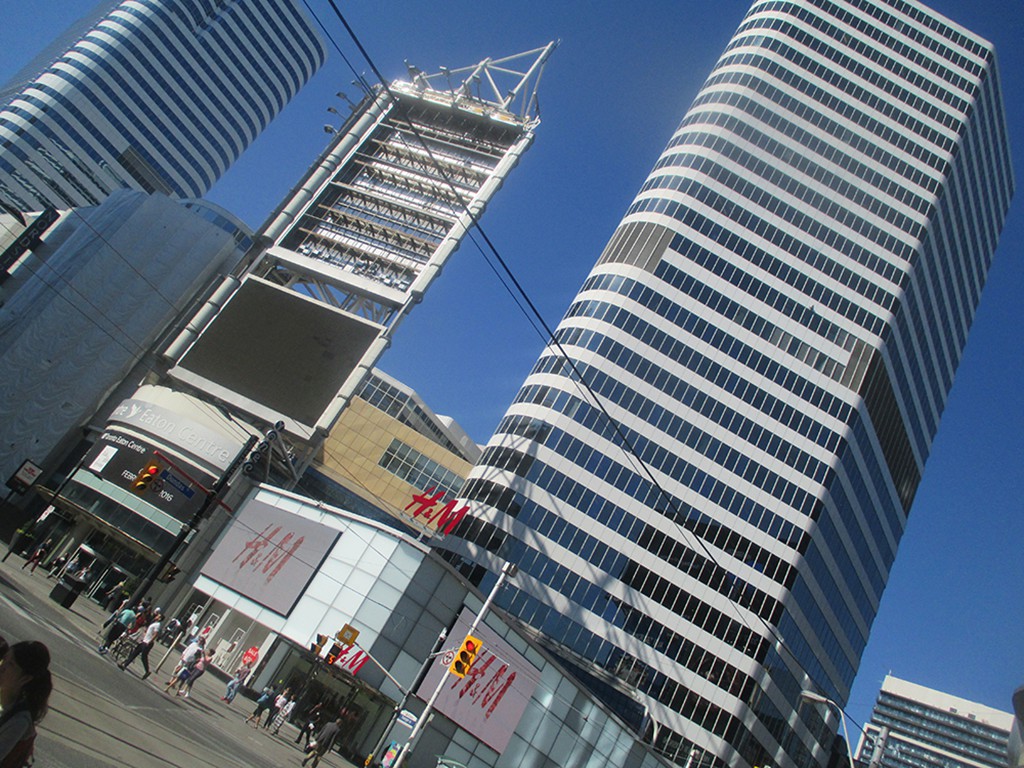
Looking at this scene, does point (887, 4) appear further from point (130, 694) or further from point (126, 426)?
point (130, 694)

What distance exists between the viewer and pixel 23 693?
15.7 ft

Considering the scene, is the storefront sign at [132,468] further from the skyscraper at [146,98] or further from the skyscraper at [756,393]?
the skyscraper at [146,98]

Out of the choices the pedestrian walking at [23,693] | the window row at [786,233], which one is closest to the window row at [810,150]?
the window row at [786,233]

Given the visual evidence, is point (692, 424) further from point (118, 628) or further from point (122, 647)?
point (118, 628)

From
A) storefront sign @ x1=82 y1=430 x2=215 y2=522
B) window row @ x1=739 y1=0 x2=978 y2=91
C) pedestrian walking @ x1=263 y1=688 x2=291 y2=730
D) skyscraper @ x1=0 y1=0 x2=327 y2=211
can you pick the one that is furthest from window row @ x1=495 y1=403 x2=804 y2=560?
skyscraper @ x1=0 y1=0 x2=327 y2=211

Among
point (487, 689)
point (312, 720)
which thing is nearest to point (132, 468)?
point (312, 720)

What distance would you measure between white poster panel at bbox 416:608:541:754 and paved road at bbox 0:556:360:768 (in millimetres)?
5643

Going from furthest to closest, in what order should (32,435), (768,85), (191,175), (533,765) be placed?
(191,175), (768,85), (32,435), (533,765)

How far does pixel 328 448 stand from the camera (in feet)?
233

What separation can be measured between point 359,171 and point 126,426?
26419mm

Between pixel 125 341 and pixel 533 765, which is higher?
pixel 125 341

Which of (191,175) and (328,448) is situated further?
(191,175)

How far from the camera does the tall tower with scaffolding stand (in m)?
48.1

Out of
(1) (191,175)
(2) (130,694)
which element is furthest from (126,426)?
(1) (191,175)
